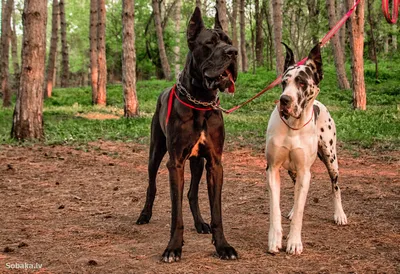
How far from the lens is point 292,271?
405cm


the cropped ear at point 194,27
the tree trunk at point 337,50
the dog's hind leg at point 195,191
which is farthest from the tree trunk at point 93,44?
the cropped ear at point 194,27

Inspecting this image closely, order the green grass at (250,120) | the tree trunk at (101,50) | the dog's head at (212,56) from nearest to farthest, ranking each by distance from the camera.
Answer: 1. the dog's head at (212,56)
2. the green grass at (250,120)
3. the tree trunk at (101,50)

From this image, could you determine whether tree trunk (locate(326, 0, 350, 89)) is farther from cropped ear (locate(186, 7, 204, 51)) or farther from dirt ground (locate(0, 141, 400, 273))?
cropped ear (locate(186, 7, 204, 51))

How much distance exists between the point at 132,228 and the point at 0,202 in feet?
7.78

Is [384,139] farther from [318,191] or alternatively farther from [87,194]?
[87,194]

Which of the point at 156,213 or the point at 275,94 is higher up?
the point at 275,94

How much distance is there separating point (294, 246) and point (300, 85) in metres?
1.49

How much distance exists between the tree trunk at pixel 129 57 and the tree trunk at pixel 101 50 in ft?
15.0

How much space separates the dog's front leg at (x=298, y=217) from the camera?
4.54 m

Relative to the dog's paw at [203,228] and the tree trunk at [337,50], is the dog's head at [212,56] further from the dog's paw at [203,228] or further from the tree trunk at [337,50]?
the tree trunk at [337,50]

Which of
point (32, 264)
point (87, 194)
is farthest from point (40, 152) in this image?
point (32, 264)

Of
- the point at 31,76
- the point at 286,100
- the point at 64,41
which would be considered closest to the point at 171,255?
the point at 286,100

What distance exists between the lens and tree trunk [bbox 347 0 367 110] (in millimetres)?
15078

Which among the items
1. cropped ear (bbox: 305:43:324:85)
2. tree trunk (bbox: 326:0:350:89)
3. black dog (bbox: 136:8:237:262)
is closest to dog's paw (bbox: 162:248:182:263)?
black dog (bbox: 136:8:237:262)
